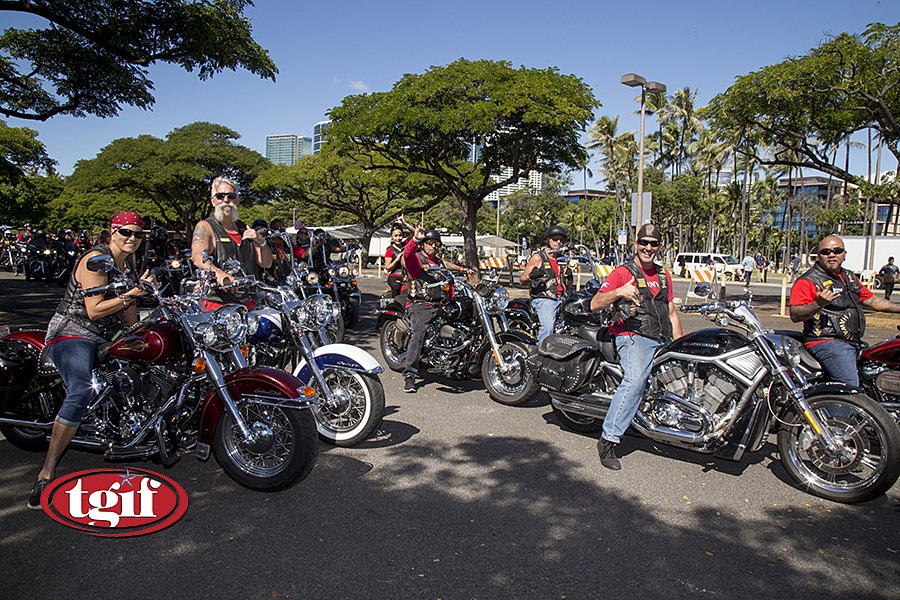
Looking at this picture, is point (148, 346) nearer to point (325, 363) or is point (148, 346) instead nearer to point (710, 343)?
point (325, 363)

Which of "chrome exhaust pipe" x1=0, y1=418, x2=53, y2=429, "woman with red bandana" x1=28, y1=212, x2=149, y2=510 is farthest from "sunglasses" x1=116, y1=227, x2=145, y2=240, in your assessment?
"chrome exhaust pipe" x1=0, y1=418, x2=53, y2=429

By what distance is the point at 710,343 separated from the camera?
15.3ft

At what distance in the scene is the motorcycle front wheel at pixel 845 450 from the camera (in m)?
4.07

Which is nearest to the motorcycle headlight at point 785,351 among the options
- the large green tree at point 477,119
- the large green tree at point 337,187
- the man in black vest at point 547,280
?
the man in black vest at point 547,280

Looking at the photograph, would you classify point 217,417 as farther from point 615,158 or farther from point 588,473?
point 615,158

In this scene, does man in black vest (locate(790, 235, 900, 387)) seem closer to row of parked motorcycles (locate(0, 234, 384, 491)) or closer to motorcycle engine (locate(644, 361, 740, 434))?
motorcycle engine (locate(644, 361, 740, 434))

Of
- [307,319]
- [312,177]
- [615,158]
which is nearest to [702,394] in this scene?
[307,319]

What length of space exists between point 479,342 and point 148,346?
3715 mm

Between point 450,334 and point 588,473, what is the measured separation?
2.71 meters

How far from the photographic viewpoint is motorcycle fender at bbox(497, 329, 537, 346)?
6586 millimetres

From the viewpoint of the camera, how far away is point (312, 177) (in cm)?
3966

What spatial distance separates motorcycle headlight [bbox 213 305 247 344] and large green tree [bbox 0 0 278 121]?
31.1 feet

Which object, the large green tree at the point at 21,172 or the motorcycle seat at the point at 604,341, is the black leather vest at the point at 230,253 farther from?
the large green tree at the point at 21,172

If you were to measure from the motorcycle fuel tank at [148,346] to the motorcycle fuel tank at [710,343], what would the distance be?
3434 mm
